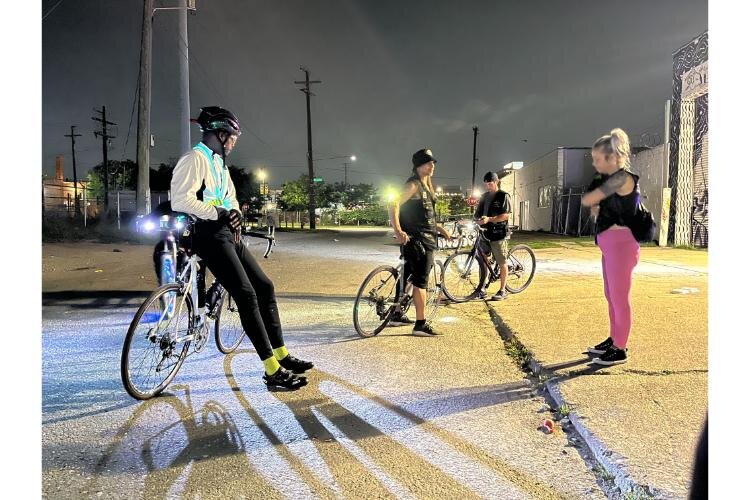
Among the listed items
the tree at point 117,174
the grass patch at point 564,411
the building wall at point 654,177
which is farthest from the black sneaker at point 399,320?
the tree at point 117,174

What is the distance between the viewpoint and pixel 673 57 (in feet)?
67.2

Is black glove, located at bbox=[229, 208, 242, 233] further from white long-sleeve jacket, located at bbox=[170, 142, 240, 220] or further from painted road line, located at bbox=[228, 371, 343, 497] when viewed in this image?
painted road line, located at bbox=[228, 371, 343, 497]

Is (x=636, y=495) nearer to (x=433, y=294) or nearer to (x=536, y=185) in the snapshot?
(x=433, y=294)

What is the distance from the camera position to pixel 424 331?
614 centimetres

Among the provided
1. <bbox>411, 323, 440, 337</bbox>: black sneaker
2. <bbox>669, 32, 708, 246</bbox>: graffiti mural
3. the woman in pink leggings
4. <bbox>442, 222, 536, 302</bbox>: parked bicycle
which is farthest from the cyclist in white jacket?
<bbox>669, 32, 708, 246</bbox>: graffiti mural

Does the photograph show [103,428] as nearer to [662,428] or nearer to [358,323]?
[358,323]

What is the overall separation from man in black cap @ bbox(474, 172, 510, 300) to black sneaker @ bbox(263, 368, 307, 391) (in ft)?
14.8

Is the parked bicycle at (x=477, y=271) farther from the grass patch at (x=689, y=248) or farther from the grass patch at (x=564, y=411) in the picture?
the grass patch at (x=689, y=248)

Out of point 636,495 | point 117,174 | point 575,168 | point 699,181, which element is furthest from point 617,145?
point 117,174

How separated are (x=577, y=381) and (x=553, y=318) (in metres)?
2.59

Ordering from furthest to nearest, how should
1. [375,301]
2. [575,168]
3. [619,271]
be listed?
[575,168]
[375,301]
[619,271]

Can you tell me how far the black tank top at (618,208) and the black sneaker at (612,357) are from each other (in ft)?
3.44

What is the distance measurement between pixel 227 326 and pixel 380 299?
171 cm

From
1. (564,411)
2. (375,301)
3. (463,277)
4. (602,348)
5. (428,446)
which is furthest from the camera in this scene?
(463,277)
